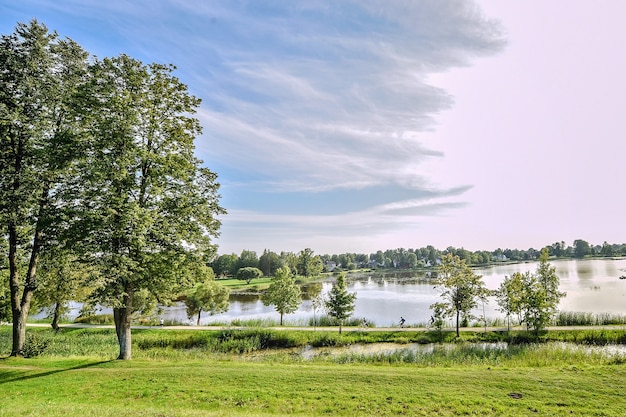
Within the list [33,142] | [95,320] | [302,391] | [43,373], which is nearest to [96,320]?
[95,320]

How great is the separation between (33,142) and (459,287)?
29148 millimetres

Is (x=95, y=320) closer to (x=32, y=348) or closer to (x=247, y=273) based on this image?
(x=32, y=348)

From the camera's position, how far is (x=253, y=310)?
4806cm

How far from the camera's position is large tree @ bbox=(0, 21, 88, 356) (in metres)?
14.5

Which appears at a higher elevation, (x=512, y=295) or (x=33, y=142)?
(x=33, y=142)

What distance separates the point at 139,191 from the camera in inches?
602

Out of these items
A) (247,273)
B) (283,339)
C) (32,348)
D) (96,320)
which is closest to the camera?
(32,348)

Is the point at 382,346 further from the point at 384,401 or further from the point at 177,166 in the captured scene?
the point at 177,166

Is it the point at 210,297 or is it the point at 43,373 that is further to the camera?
the point at 210,297

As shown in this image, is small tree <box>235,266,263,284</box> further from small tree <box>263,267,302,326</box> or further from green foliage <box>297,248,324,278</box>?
small tree <box>263,267,302,326</box>

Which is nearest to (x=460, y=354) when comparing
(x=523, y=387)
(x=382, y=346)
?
(x=382, y=346)

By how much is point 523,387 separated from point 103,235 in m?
16.7

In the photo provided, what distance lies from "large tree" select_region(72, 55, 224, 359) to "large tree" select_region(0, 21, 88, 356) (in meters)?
1.25

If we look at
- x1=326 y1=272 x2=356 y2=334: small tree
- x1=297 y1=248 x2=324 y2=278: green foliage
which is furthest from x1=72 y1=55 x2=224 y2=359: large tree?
x1=297 y1=248 x2=324 y2=278: green foliage
